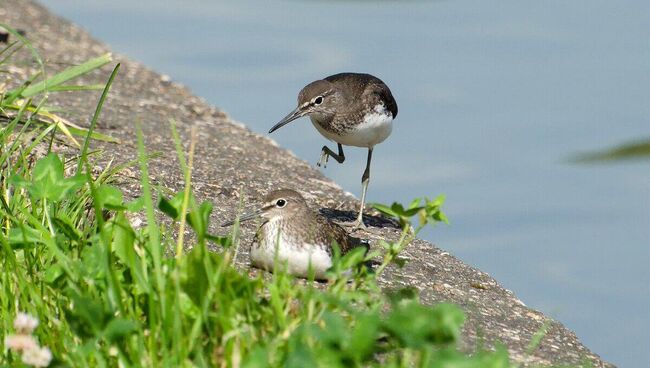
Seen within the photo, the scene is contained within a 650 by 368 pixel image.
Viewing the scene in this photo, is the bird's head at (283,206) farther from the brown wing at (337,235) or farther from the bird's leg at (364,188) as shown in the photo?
the bird's leg at (364,188)

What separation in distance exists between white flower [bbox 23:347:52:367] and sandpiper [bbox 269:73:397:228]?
3870 millimetres

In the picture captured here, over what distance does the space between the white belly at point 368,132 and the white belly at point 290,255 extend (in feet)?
7.68

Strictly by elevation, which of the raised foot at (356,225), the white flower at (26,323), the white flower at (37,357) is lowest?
the white flower at (37,357)

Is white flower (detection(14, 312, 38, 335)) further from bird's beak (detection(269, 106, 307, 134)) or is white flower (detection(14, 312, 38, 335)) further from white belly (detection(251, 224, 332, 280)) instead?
bird's beak (detection(269, 106, 307, 134))

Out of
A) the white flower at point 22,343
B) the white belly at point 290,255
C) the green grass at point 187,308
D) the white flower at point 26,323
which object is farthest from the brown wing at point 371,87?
the white flower at point 22,343

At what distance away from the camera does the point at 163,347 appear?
398cm

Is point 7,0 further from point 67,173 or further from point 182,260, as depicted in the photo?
point 182,260

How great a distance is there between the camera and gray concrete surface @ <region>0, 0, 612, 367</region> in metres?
5.36

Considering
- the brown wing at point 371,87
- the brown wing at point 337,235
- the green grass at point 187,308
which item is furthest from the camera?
the brown wing at point 371,87

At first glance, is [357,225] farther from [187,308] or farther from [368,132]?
[187,308]

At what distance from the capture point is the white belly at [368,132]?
7.64 metres

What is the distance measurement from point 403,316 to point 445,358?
17cm

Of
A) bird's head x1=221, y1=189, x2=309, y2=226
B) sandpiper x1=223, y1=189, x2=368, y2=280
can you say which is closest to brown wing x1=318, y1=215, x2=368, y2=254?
sandpiper x1=223, y1=189, x2=368, y2=280

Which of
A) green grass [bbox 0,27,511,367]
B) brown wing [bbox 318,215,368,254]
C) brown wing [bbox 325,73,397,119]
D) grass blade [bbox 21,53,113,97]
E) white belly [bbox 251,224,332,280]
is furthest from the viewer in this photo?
brown wing [bbox 325,73,397,119]
